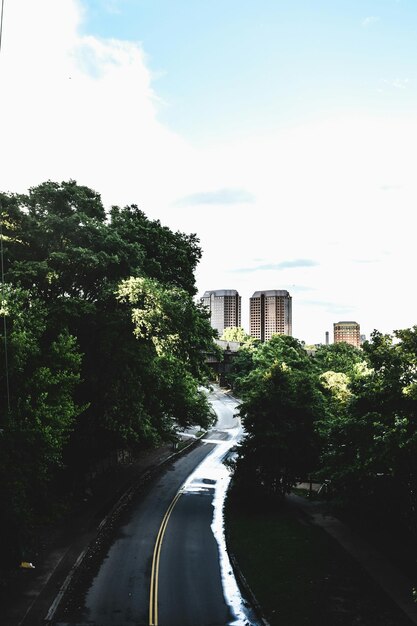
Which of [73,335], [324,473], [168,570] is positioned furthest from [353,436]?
[73,335]

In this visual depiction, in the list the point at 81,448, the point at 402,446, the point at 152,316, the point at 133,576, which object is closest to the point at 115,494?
the point at 81,448

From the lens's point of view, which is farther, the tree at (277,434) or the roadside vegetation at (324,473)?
the tree at (277,434)

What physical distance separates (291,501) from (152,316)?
14282mm

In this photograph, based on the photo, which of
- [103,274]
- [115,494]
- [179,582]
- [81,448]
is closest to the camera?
[179,582]

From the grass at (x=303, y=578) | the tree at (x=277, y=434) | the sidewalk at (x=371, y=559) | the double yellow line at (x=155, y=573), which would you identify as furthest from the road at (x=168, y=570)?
the sidewalk at (x=371, y=559)

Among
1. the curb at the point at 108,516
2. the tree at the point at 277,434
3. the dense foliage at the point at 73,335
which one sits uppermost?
the dense foliage at the point at 73,335

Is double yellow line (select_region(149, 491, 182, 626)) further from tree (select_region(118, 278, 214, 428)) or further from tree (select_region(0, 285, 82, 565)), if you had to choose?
Result: tree (select_region(118, 278, 214, 428))

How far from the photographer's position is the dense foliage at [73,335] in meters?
18.6

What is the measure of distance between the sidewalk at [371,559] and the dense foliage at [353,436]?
5.45ft

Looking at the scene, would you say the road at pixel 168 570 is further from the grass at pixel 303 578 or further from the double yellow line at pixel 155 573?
the grass at pixel 303 578

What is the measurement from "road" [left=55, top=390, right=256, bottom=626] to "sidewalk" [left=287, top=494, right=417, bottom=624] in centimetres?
498

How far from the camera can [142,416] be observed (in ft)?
85.6

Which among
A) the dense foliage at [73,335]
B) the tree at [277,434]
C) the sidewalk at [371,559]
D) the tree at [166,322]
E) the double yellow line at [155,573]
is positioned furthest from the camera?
the tree at [277,434]

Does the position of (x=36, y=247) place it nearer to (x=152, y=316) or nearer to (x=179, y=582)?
(x=152, y=316)
